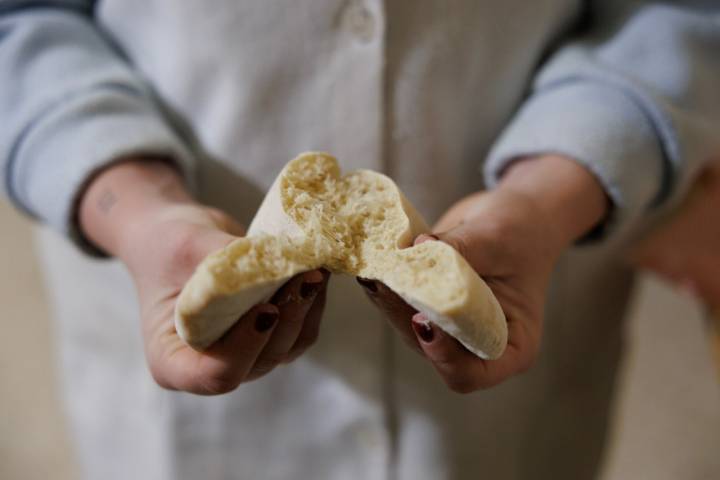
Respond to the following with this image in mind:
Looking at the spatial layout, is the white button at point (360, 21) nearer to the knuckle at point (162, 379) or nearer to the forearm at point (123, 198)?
the forearm at point (123, 198)

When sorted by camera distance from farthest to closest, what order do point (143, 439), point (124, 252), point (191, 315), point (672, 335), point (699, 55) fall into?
point (672, 335), point (143, 439), point (699, 55), point (124, 252), point (191, 315)

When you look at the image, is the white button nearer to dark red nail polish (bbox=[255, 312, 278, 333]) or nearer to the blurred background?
dark red nail polish (bbox=[255, 312, 278, 333])

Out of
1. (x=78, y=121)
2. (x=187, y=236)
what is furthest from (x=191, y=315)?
(x=78, y=121)

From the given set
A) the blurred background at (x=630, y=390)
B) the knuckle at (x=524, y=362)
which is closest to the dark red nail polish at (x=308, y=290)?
the knuckle at (x=524, y=362)

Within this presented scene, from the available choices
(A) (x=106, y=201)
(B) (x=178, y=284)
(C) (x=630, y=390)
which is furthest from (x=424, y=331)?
(C) (x=630, y=390)

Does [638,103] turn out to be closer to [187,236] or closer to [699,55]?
[699,55]

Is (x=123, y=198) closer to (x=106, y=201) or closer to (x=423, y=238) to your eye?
(x=106, y=201)

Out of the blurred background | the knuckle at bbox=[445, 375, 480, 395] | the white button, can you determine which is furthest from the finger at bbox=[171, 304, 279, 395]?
the blurred background
